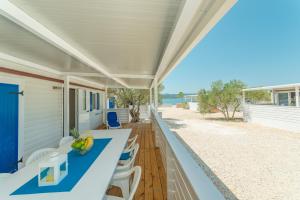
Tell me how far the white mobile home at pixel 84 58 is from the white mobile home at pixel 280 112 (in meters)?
8.14

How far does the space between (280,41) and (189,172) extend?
133 feet

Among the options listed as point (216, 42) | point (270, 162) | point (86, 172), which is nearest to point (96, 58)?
point (86, 172)

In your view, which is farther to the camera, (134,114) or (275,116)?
(134,114)

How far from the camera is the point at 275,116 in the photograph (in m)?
9.47

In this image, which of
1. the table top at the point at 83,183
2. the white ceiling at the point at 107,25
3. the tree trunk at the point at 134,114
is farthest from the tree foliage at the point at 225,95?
the table top at the point at 83,183

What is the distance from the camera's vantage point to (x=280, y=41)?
101ft

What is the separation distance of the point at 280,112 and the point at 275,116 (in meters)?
0.43

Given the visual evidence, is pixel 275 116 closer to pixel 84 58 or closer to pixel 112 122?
pixel 112 122

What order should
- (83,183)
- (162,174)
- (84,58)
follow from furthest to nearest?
(84,58) → (162,174) → (83,183)

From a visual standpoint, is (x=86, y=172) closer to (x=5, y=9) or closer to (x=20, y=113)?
(x=5, y=9)

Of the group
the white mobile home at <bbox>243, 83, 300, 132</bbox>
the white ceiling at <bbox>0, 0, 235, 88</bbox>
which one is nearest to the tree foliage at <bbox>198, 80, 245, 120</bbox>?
the white mobile home at <bbox>243, 83, 300, 132</bbox>

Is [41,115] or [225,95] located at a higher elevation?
[225,95]

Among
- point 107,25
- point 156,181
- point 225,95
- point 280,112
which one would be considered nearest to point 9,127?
point 107,25

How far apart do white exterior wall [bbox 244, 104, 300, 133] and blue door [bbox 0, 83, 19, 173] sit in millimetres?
11216
